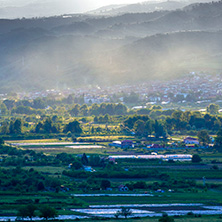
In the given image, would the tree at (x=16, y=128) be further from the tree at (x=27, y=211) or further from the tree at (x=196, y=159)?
the tree at (x=27, y=211)

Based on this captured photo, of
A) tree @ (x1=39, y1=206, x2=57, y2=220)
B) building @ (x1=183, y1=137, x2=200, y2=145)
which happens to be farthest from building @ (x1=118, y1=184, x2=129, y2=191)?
building @ (x1=183, y1=137, x2=200, y2=145)

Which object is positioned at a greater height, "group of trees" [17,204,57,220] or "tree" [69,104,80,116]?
"tree" [69,104,80,116]

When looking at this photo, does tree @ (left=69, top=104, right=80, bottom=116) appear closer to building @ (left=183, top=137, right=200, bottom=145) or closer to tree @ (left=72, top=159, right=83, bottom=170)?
building @ (left=183, top=137, right=200, bottom=145)

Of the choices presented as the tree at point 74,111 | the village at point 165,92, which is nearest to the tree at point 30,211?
the tree at point 74,111

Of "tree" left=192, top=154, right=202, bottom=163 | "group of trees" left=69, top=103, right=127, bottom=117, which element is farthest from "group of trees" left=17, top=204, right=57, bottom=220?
"group of trees" left=69, top=103, right=127, bottom=117

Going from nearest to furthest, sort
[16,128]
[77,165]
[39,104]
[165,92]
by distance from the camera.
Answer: [77,165]
[16,128]
[39,104]
[165,92]

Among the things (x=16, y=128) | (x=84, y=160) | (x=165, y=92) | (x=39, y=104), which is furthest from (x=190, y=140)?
(x=165, y=92)

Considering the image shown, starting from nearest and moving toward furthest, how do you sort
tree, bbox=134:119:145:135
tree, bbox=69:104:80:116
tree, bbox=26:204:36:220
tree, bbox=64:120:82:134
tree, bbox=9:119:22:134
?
tree, bbox=26:204:36:220 → tree, bbox=134:119:145:135 → tree, bbox=9:119:22:134 → tree, bbox=64:120:82:134 → tree, bbox=69:104:80:116

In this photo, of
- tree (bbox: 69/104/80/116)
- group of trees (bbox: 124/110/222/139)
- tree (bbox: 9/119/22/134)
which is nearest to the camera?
group of trees (bbox: 124/110/222/139)

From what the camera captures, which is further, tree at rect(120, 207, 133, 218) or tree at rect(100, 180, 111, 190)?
tree at rect(100, 180, 111, 190)

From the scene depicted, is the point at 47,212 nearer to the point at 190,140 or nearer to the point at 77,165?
the point at 77,165

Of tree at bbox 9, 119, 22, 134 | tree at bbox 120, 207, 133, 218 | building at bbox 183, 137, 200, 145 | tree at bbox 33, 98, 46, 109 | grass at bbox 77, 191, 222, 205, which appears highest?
tree at bbox 33, 98, 46, 109

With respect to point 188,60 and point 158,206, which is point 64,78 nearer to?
point 188,60
